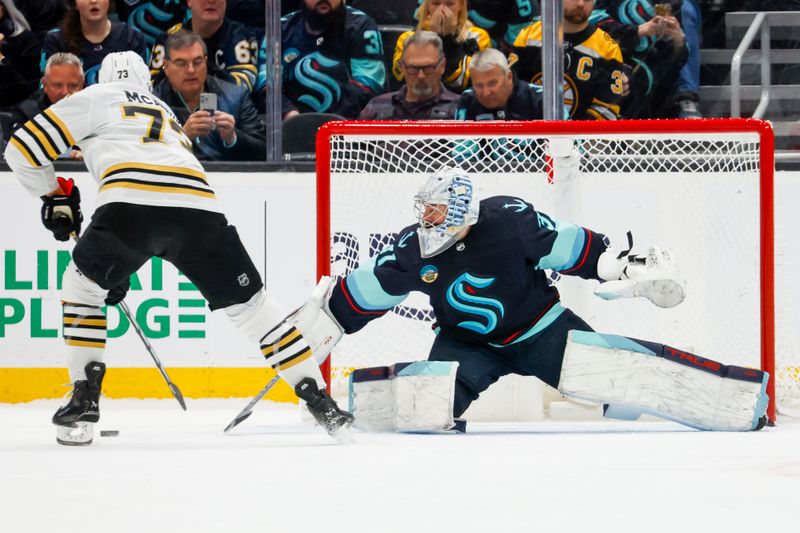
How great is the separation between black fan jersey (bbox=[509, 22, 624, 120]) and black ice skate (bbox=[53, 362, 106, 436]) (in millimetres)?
2099

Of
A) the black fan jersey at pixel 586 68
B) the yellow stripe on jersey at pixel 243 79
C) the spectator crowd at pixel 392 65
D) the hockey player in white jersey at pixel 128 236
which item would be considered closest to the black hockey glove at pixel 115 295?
the hockey player in white jersey at pixel 128 236

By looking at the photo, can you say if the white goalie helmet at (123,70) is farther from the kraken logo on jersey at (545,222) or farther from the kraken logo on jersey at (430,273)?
the kraken logo on jersey at (545,222)

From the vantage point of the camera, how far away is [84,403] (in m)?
2.93

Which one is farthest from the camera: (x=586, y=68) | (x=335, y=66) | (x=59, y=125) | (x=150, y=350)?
(x=335, y=66)

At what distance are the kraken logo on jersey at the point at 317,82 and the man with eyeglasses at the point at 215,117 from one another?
0.22 m

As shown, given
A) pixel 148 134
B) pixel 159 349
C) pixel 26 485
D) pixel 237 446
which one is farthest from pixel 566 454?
pixel 159 349

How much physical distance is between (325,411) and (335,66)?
1.95m

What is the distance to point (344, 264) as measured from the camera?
3.93 m

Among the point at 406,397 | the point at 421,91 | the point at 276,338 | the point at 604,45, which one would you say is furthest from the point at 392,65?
the point at 276,338

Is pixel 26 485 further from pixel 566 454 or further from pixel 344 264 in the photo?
pixel 344 264

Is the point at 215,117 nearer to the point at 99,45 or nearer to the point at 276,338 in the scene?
the point at 99,45

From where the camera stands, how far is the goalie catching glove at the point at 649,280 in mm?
3131

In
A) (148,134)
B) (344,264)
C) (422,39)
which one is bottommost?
(344,264)

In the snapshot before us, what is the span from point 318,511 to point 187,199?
1.37 m
